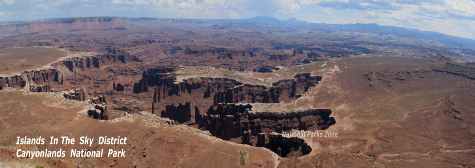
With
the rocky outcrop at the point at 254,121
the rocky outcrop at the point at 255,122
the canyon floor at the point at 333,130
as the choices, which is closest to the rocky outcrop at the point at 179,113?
the rocky outcrop at the point at 255,122

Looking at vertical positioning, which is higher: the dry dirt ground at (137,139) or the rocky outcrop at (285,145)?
the dry dirt ground at (137,139)

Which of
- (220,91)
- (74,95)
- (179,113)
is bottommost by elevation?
(179,113)

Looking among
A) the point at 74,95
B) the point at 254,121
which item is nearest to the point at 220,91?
the point at 254,121

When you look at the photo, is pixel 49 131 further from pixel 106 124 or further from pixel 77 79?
pixel 77 79

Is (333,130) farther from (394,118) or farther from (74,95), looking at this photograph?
(74,95)

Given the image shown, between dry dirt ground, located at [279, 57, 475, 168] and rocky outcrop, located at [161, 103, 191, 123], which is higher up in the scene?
dry dirt ground, located at [279, 57, 475, 168]

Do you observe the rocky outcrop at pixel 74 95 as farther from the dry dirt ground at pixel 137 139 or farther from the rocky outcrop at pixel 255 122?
the rocky outcrop at pixel 255 122

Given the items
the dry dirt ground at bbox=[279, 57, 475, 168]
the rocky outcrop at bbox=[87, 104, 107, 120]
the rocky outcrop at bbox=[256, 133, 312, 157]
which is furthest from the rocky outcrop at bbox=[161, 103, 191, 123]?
the rocky outcrop at bbox=[256, 133, 312, 157]

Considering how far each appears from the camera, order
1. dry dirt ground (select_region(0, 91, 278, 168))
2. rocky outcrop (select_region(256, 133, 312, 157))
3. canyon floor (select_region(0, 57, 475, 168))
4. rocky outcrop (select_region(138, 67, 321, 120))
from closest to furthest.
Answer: dry dirt ground (select_region(0, 91, 278, 168))
canyon floor (select_region(0, 57, 475, 168))
rocky outcrop (select_region(256, 133, 312, 157))
rocky outcrop (select_region(138, 67, 321, 120))

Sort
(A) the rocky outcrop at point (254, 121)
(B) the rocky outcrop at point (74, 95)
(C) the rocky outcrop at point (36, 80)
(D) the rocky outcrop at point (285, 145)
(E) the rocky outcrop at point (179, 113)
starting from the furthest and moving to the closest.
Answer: (C) the rocky outcrop at point (36, 80) < (E) the rocky outcrop at point (179, 113) < (B) the rocky outcrop at point (74, 95) < (A) the rocky outcrop at point (254, 121) < (D) the rocky outcrop at point (285, 145)

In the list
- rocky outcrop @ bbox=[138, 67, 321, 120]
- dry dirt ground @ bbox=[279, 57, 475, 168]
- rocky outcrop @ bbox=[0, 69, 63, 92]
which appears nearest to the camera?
dry dirt ground @ bbox=[279, 57, 475, 168]

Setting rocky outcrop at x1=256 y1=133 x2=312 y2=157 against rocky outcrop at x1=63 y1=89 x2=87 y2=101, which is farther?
rocky outcrop at x1=63 y1=89 x2=87 y2=101

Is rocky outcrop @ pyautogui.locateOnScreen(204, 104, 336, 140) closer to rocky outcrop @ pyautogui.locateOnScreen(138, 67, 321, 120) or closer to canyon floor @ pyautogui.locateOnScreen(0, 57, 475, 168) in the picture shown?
canyon floor @ pyautogui.locateOnScreen(0, 57, 475, 168)
